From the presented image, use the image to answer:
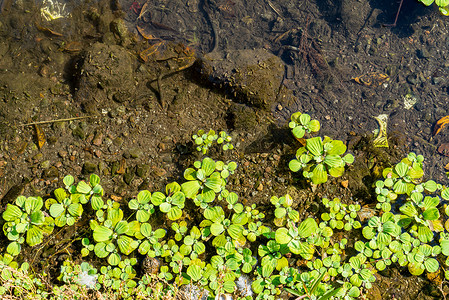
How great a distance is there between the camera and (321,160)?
2.83 meters

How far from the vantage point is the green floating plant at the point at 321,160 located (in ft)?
9.23

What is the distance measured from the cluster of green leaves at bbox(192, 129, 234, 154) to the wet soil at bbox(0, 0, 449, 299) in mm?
112

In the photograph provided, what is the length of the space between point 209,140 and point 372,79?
2.12 meters

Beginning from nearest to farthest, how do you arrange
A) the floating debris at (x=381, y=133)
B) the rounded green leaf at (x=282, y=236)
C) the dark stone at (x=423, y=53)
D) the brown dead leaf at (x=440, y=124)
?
the rounded green leaf at (x=282, y=236)
the floating debris at (x=381, y=133)
the brown dead leaf at (x=440, y=124)
the dark stone at (x=423, y=53)

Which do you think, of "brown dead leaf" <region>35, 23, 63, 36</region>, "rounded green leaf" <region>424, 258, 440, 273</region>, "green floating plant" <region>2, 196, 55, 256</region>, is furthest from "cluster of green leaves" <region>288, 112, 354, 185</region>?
"brown dead leaf" <region>35, 23, 63, 36</region>

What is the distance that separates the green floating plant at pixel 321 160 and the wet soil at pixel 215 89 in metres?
0.19

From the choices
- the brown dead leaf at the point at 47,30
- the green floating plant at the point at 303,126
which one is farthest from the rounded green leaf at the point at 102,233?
the brown dead leaf at the point at 47,30

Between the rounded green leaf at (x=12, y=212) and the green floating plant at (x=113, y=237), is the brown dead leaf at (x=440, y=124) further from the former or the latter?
the rounded green leaf at (x=12, y=212)

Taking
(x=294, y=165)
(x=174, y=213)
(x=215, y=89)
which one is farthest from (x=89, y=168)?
(x=294, y=165)

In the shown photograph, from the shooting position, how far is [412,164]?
9.62 ft

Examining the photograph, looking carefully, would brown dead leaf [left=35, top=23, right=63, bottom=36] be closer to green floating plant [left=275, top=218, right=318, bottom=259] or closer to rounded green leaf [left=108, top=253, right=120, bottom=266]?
rounded green leaf [left=108, top=253, right=120, bottom=266]

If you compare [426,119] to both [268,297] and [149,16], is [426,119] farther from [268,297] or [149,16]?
[149,16]

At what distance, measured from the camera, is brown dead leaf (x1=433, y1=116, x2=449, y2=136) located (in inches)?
130

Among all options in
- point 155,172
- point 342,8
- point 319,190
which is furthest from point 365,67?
point 155,172
